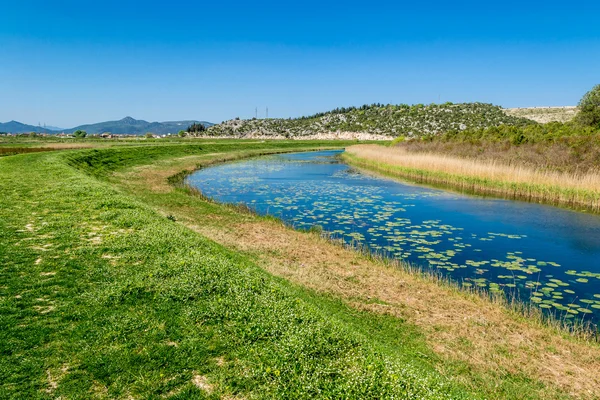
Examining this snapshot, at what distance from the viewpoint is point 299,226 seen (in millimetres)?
→ 18047

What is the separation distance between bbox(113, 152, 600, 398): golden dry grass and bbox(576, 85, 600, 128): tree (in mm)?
43777

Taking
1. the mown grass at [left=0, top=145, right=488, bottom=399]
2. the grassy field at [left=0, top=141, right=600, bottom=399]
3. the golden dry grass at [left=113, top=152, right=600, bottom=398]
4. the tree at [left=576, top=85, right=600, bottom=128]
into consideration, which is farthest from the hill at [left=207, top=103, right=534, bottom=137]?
the mown grass at [left=0, top=145, right=488, bottom=399]

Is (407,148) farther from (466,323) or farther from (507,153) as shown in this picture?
(466,323)

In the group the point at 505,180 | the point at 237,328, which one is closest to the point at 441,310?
the point at 237,328

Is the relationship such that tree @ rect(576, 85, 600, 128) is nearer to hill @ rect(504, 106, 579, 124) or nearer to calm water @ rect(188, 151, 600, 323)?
calm water @ rect(188, 151, 600, 323)

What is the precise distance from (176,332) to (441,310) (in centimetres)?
611

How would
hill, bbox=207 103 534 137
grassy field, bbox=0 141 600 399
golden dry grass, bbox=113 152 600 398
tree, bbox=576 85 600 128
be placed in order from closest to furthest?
grassy field, bbox=0 141 600 399 < golden dry grass, bbox=113 152 600 398 < tree, bbox=576 85 600 128 < hill, bbox=207 103 534 137

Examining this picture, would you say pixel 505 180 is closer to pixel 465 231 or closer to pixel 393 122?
pixel 465 231

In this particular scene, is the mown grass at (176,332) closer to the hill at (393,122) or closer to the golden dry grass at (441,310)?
the golden dry grass at (441,310)

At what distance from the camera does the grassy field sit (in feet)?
17.2

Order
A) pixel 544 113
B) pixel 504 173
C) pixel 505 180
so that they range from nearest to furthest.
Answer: pixel 505 180 → pixel 504 173 → pixel 544 113

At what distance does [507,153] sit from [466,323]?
103 ft

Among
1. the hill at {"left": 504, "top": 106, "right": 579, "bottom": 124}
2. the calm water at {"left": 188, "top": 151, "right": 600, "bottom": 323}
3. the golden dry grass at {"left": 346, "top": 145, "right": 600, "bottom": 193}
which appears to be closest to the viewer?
the calm water at {"left": 188, "top": 151, "right": 600, "bottom": 323}

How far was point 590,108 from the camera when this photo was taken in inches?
1735
